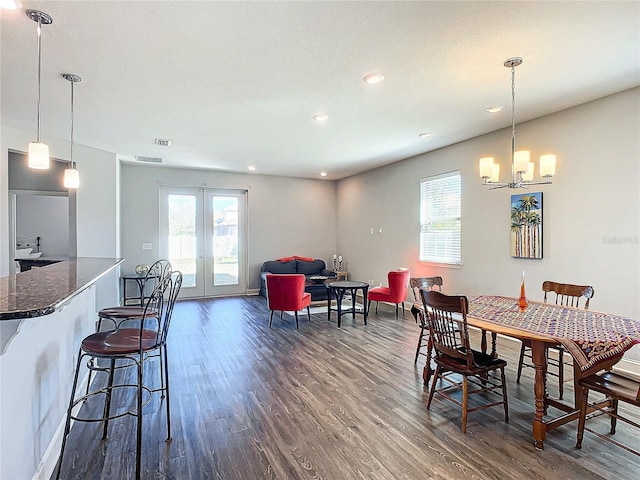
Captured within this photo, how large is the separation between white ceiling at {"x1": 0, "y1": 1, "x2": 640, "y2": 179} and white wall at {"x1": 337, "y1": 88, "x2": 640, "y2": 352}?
282 millimetres

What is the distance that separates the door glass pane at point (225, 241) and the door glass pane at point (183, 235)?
18.5 inches

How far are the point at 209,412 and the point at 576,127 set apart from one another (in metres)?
4.73

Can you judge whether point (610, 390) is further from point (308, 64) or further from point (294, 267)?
point (294, 267)

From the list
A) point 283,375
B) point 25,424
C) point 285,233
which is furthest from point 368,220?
point 25,424

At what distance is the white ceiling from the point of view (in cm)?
227

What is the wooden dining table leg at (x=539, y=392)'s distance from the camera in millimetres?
2377

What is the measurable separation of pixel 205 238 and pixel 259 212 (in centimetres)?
138

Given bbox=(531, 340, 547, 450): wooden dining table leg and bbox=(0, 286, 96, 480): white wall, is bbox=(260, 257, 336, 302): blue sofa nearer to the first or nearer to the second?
bbox=(0, 286, 96, 480): white wall

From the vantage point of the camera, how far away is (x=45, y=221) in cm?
810

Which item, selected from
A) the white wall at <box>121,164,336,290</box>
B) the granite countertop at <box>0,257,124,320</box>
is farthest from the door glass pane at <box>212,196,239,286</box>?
the granite countertop at <box>0,257,124,320</box>

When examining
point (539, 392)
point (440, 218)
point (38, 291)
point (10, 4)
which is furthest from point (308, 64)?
point (440, 218)

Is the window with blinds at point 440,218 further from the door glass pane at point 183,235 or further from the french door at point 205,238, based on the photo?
the door glass pane at point 183,235

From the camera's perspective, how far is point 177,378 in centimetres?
352

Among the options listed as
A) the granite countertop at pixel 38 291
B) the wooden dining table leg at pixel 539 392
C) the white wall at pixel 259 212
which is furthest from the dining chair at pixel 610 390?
the white wall at pixel 259 212
